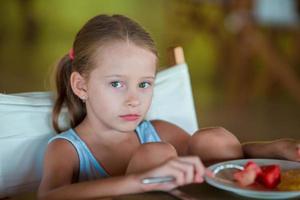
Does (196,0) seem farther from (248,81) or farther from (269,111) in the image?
(269,111)

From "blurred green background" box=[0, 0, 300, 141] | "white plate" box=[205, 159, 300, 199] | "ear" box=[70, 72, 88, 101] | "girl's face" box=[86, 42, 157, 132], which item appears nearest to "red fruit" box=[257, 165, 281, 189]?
"white plate" box=[205, 159, 300, 199]

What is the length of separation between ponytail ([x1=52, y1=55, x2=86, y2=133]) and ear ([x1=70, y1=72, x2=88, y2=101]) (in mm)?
48

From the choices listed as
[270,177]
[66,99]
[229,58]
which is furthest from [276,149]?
[229,58]

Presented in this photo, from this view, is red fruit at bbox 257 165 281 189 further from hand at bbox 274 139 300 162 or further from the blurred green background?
the blurred green background

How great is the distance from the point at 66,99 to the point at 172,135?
0.80 feet

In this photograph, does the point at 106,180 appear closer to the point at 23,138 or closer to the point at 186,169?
the point at 186,169

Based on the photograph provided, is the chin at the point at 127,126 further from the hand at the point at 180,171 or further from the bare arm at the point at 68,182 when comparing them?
the hand at the point at 180,171

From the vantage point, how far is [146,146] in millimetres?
965

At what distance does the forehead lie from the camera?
3.66ft

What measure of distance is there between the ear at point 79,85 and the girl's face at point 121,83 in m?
0.03

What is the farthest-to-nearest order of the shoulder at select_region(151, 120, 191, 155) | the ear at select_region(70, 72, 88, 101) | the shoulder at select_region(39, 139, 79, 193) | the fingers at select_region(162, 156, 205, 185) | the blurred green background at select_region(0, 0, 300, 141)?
the blurred green background at select_region(0, 0, 300, 141) → the shoulder at select_region(151, 120, 191, 155) → the ear at select_region(70, 72, 88, 101) → the shoulder at select_region(39, 139, 79, 193) → the fingers at select_region(162, 156, 205, 185)

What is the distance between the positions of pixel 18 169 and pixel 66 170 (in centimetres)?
18

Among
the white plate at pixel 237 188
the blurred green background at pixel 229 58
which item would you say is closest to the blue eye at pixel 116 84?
the white plate at pixel 237 188

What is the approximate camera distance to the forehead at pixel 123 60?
3.66ft
